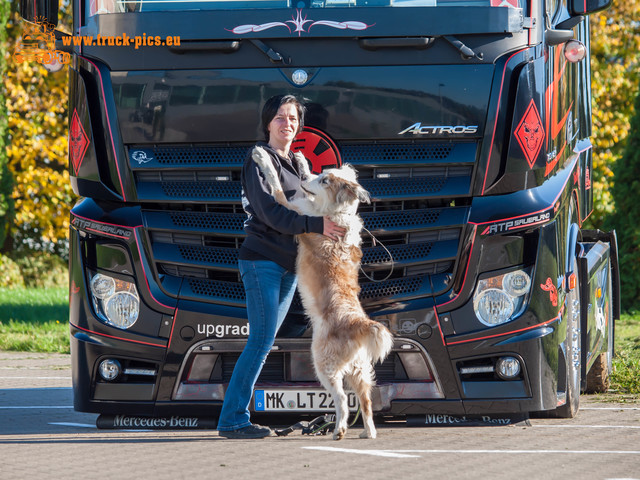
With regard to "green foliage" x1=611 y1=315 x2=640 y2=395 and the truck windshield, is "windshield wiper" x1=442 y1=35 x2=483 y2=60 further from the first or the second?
"green foliage" x1=611 y1=315 x2=640 y2=395

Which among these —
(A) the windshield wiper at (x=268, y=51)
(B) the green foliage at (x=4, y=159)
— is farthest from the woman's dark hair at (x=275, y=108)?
(B) the green foliage at (x=4, y=159)

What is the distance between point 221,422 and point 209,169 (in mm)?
1578

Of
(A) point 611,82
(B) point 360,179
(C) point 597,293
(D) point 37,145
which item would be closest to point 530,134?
(B) point 360,179

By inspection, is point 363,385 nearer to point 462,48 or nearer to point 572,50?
point 462,48

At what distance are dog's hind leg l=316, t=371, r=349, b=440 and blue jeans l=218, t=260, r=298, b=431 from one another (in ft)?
1.28

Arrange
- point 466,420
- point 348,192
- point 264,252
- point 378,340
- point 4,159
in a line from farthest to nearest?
point 4,159 → point 466,420 → point 264,252 → point 348,192 → point 378,340

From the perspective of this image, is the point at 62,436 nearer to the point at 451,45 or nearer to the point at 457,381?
the point at 457,381

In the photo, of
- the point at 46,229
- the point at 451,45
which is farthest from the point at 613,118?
the point at 451,45

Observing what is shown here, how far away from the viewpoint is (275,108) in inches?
253

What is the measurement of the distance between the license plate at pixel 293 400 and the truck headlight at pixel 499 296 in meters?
0.96

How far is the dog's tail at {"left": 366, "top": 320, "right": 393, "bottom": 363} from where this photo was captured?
606 cm

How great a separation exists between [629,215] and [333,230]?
12.1 metres

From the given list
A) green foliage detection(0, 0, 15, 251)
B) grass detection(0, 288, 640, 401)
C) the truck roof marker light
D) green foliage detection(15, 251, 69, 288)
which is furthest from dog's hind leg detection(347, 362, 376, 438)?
green foliage detection(15, 251, 69, 288)

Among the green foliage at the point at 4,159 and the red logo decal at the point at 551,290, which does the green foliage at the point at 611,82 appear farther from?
the red logo decal at the point at 551,290
